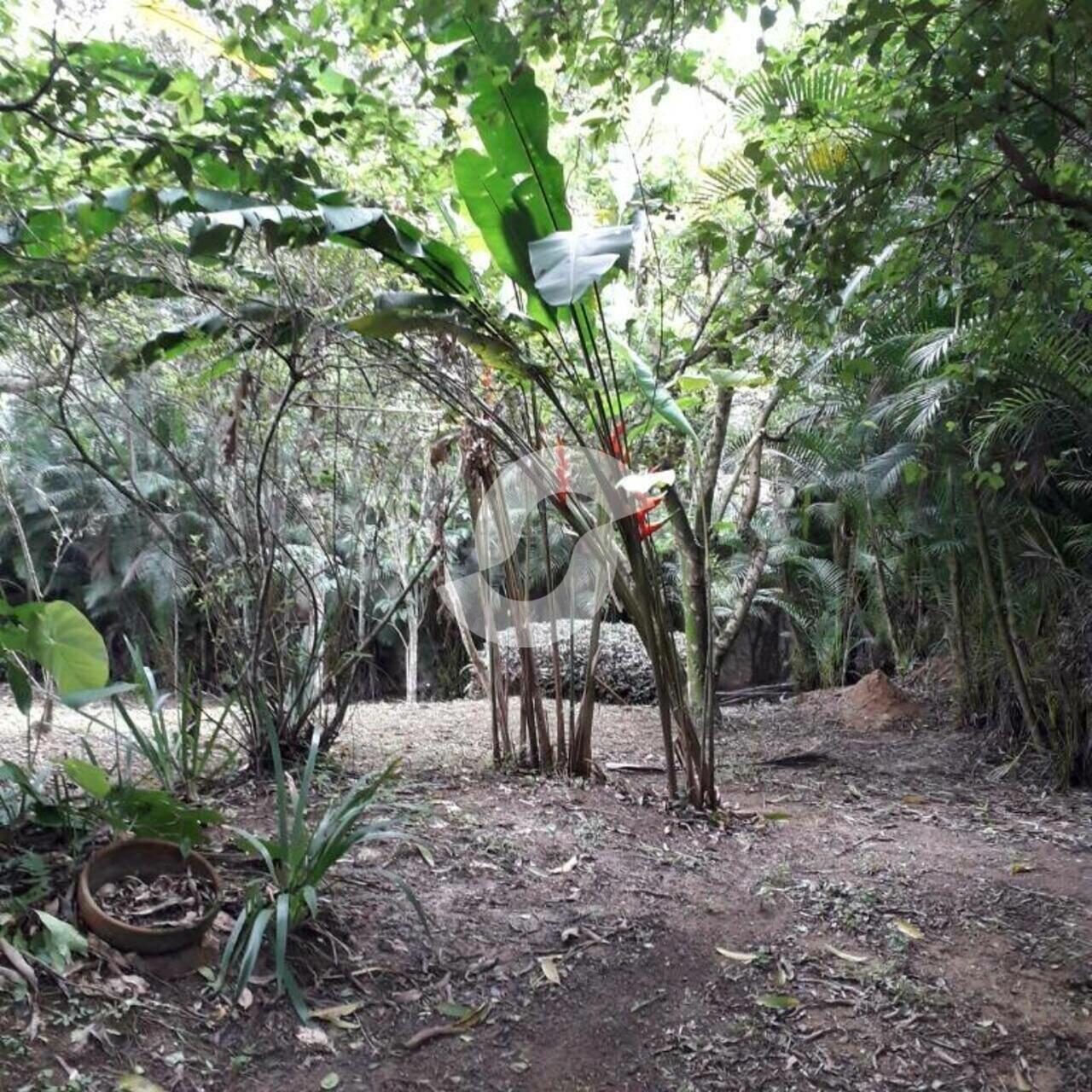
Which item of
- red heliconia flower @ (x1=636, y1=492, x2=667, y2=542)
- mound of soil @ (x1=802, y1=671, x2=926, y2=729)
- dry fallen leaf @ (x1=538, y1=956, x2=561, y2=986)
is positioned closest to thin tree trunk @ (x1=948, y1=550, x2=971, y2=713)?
mound of soil @ (x1=802, y1=671, x2=926, y2=729)

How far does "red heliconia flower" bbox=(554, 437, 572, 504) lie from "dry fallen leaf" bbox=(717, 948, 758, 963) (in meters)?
1.79

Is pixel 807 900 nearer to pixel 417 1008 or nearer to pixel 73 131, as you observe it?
pixel 417 1008

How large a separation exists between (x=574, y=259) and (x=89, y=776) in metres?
2.16

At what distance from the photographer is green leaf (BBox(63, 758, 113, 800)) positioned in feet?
9.02

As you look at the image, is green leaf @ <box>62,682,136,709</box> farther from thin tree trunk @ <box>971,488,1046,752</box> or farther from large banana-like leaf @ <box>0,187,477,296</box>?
thin tree trunk @ <box>971,488,1046,752</box>

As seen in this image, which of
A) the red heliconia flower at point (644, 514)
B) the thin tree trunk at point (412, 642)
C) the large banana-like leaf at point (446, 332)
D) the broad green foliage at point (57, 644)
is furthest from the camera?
the thin tree trunk at point (412, 642)

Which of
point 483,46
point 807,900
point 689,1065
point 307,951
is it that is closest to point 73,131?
point 483,46

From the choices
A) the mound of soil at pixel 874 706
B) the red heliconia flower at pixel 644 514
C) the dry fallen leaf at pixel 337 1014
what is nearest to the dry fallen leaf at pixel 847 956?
the dry fallen leaf at pixel 337 1014

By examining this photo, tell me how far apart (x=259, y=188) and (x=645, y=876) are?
2.59 metres

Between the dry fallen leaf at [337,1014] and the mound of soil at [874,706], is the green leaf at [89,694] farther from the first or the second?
the mound of soil at [874,706]

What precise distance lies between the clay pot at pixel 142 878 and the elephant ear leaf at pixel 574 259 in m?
2.01

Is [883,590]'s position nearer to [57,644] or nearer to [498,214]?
[498,214]

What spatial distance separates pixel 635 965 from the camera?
9.71ft

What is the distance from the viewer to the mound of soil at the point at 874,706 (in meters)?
6.68
